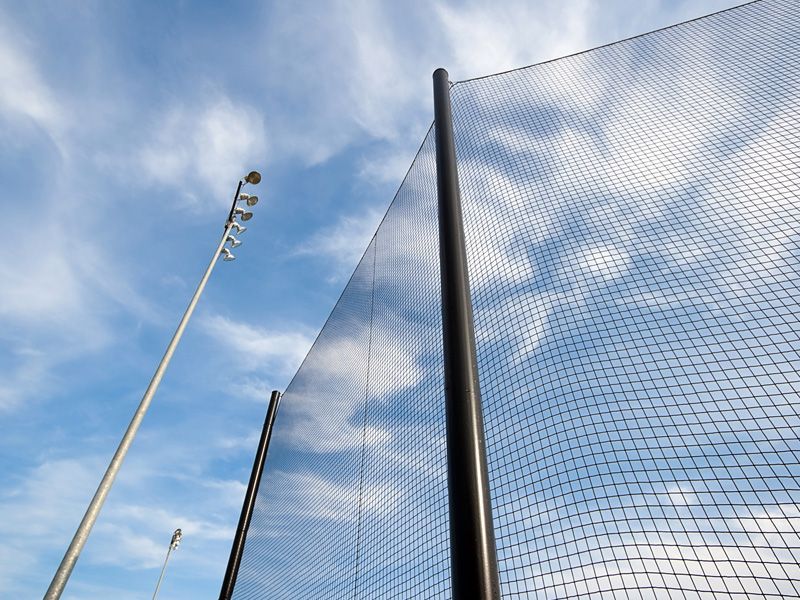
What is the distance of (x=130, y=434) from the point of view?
3422 millimetres

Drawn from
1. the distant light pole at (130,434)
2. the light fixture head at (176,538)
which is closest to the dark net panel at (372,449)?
the distant light pole at (130,434)

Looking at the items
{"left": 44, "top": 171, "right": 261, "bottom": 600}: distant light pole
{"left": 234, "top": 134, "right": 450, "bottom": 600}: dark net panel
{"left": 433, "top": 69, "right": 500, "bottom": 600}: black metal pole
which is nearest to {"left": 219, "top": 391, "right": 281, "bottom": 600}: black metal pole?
{"left": 234, "top": 134, "right": 450, "bottom": 600}: dark net panel

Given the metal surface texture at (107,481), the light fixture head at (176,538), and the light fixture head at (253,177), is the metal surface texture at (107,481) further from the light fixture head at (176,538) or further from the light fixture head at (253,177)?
the light fixture head at (176,538)

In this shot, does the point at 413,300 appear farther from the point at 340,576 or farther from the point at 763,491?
the point at 763,491

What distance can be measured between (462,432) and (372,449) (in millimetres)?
3620

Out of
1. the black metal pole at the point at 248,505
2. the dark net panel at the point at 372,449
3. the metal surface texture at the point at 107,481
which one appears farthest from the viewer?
the black metal pole at the point at 248,505

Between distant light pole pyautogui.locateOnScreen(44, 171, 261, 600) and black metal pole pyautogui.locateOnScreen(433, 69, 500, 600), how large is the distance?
9.27 ft

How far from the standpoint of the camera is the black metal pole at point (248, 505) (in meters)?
7.11

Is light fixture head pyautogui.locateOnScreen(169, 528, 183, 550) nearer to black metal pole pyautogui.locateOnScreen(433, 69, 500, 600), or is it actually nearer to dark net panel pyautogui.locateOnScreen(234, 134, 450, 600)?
dark net panel pyautogui.locateOnScreen(234, 134, 450, 600)

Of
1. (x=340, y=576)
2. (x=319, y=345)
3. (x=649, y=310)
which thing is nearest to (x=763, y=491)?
(x=649, y=310)

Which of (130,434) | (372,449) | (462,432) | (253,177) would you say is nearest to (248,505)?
(372,449)

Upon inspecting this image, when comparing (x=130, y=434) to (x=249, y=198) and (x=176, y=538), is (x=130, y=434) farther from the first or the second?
(x=176, y=538)

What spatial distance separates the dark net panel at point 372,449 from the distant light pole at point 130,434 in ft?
7.01

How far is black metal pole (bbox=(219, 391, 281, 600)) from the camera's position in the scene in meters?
7.11
